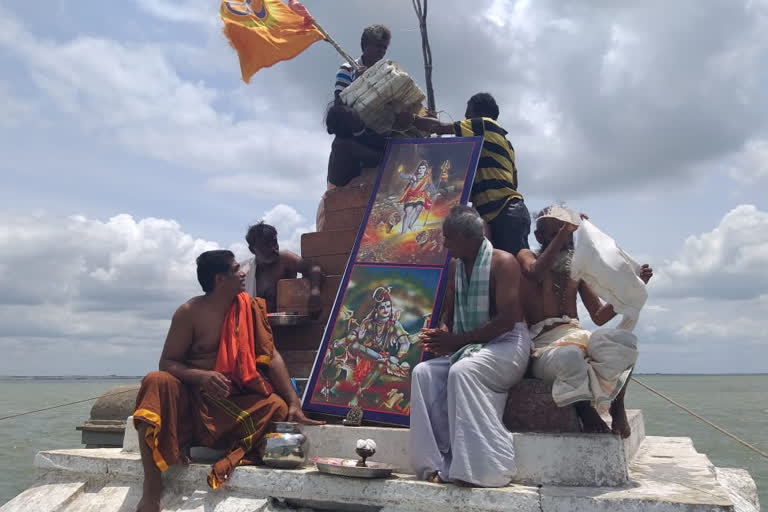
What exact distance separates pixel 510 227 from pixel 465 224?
1525 millimetres

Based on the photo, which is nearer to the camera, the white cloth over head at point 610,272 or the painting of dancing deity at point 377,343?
the white cloth over head at point 610,272

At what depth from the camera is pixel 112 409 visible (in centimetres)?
752

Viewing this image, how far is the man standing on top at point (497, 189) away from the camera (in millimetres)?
5590

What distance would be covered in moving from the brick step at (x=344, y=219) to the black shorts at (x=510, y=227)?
1267 mm

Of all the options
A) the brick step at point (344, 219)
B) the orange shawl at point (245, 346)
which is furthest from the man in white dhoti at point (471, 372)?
the brick step at point (344, 219)

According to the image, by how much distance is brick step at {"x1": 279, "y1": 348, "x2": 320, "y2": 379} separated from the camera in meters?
5.67

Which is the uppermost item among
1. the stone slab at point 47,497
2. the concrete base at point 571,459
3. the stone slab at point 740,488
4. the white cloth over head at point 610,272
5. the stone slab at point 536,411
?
the white cloth over head at point 610,272

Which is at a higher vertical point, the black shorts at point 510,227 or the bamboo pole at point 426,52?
the bamboo pole at point 426,52

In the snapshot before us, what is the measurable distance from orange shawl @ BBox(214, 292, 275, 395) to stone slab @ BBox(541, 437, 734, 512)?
2093mm

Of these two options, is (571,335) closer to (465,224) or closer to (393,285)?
(465,224)

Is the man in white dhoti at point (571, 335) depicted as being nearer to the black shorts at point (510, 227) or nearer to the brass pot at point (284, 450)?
the black shorts at point (510, 227)

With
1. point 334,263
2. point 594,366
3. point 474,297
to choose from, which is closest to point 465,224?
point 474,297

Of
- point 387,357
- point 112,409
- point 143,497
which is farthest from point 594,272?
point 112,409

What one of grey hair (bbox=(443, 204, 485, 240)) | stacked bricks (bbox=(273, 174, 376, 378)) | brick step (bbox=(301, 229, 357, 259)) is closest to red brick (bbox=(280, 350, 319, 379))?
stacked bricks (bbox=(273, 174, 376, 378))
